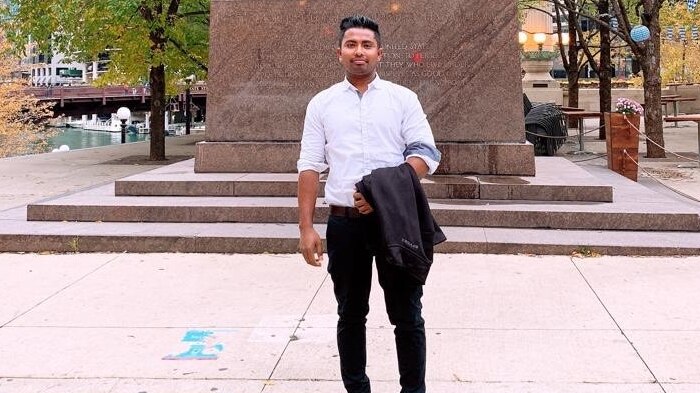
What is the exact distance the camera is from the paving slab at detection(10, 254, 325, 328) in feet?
17.3

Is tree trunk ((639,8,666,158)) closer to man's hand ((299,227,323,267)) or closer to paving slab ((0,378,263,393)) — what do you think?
paving slab ((0,378,263,393))

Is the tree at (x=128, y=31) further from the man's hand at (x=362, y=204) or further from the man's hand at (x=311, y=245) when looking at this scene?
the man's hand at (x=362, y=204)

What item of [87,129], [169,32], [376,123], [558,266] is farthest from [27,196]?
[87,129]

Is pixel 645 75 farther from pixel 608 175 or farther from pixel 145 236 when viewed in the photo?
pixel 145 236

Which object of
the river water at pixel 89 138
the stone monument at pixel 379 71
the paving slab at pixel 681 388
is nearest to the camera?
the paving slab at pixel 681 388

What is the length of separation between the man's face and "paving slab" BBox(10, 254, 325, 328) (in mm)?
2403

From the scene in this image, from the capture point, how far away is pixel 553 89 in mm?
36312

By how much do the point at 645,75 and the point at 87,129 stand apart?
10616 cm

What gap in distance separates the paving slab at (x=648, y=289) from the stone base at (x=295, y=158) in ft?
9.62

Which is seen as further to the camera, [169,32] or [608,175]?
[169,32]

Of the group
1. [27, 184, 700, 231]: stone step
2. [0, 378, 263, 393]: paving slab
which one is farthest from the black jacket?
[27, 184, 700, 231]: stone step

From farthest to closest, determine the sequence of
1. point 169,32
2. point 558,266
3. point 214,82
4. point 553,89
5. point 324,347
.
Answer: point 553,89, point 169,32, point 214,82, point 558,266, point 324,347

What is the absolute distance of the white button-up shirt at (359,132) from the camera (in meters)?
3.28

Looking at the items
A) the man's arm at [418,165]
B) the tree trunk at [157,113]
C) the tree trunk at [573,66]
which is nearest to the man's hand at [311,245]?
the man's arm at [418,165]
